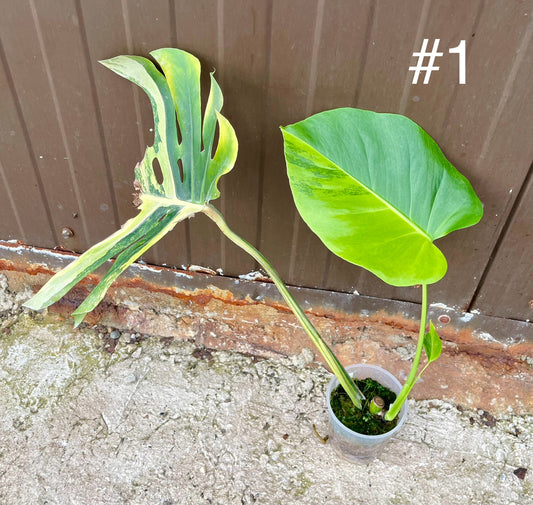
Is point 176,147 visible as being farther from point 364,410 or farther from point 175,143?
point 364,410

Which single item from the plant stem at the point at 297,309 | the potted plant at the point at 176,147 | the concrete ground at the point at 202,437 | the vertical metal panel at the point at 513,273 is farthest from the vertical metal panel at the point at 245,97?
the vertical metal panel at the point at 513,273

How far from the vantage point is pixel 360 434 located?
1.28m

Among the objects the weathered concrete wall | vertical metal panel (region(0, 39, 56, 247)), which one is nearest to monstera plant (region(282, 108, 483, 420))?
the weathered concrete wall

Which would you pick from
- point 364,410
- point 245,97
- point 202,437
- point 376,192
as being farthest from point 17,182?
point 364,410

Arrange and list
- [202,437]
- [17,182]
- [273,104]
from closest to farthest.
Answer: [273,104] → [202,437] → [17,182]

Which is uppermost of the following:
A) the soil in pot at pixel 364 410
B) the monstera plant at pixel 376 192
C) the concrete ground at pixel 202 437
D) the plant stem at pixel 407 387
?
the monstera plant at pixel 376 192

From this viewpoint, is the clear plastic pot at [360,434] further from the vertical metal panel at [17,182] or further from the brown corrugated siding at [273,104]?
the vertical metal panel at [17,182]

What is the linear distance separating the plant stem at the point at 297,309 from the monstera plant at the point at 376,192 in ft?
0.59

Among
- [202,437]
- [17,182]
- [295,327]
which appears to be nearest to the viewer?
[202,437]

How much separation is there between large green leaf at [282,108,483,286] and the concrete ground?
0.70 m

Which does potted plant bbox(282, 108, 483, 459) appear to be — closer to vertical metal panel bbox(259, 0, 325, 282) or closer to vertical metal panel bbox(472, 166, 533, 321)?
vertical metal panel bbox(259, 0, 325, 282)

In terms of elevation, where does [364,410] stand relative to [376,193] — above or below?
below

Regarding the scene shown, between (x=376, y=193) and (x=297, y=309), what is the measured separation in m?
0.36

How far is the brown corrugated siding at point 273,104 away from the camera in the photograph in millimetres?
1142
